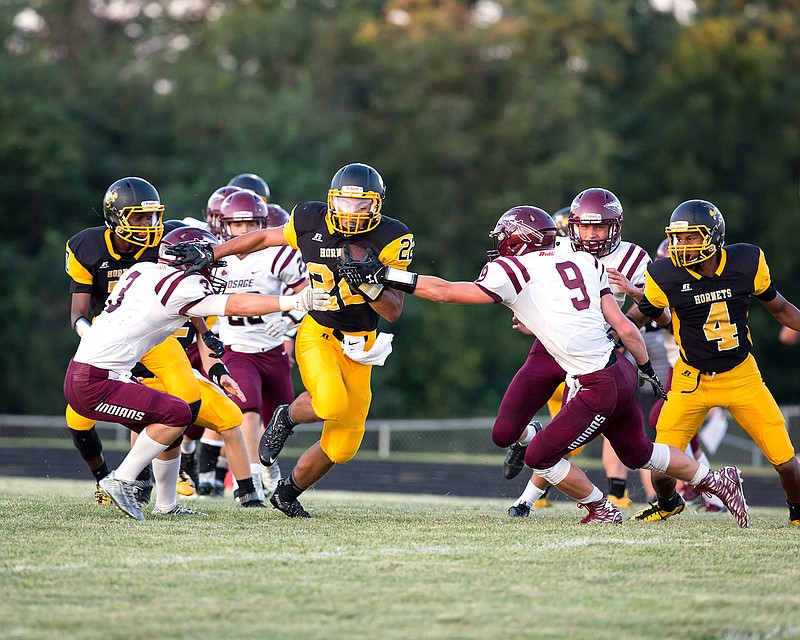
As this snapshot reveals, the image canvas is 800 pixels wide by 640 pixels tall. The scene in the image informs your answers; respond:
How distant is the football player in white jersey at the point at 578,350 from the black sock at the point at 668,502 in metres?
0.57

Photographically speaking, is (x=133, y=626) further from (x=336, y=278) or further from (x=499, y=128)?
(x=499, y=128)

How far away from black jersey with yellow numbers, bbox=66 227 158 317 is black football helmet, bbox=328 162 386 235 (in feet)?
4.55

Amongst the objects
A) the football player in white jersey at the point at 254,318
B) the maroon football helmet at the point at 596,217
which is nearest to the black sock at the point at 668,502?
the maroon football helmet at the point at 596,217

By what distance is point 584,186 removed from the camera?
90.9 feet

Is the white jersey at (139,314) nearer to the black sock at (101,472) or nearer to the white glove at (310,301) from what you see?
the white glove at (310,301)

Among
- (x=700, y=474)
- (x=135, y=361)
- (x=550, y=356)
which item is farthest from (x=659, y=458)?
(x=135, y=361)

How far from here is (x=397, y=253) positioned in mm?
6770

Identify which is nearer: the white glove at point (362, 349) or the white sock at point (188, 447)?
the white glove at point (362, 349)

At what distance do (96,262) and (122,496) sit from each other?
1.55m

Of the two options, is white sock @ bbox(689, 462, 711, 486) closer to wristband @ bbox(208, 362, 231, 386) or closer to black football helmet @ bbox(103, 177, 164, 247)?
wristband @ bbox(208, 362, 231, 386)

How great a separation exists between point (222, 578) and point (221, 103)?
24.1 m

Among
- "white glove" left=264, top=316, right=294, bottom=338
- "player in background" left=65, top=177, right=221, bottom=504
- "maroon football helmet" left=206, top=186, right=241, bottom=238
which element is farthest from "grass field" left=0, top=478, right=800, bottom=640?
"maroon football helmet" left=206, top=186, right=241, bottom=238

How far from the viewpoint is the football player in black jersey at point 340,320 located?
6652 mm

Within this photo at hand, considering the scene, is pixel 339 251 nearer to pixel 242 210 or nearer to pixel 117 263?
pixel 117 263
